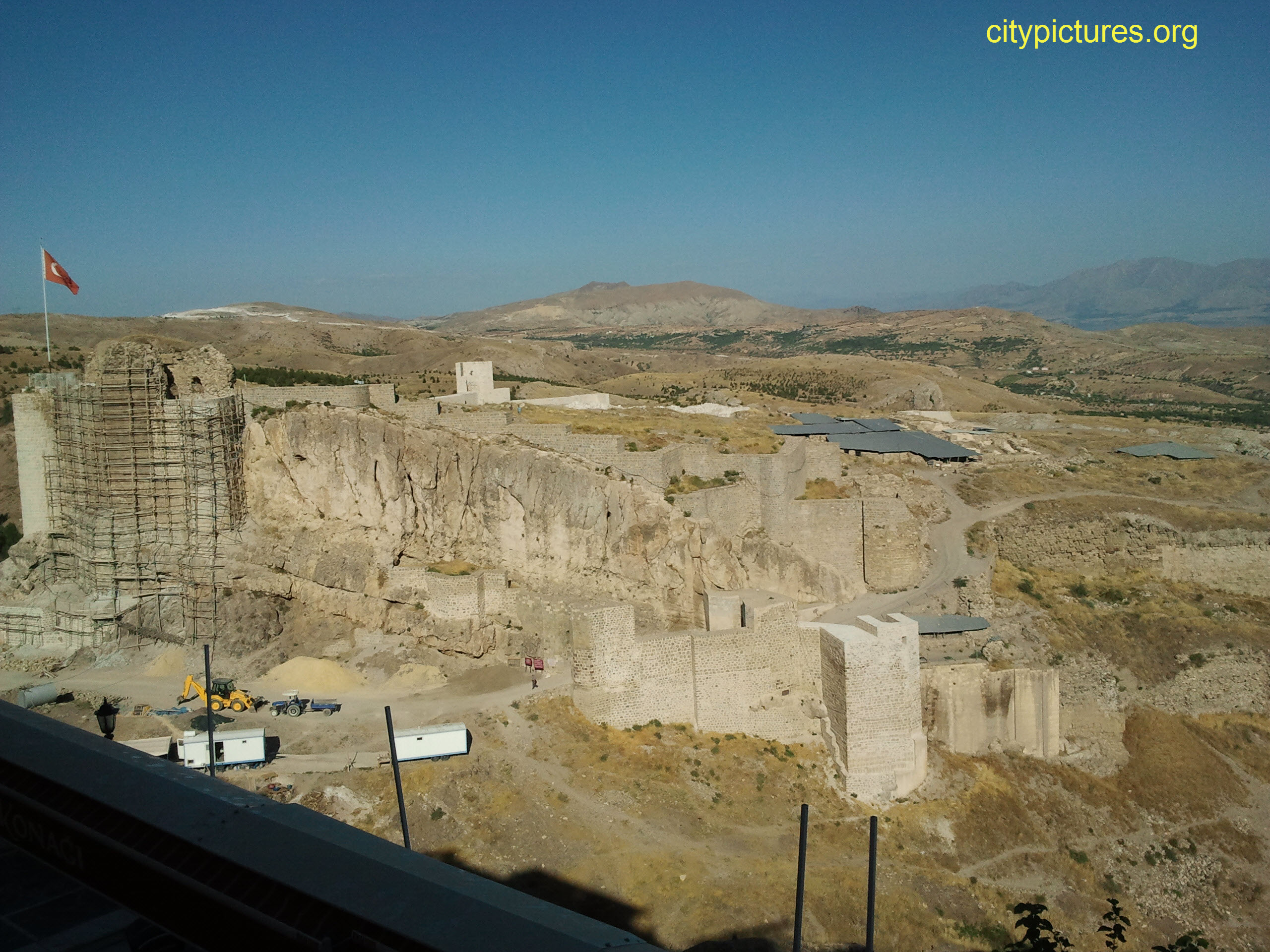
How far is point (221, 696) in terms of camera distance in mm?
21172

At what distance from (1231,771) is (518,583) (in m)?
21.6

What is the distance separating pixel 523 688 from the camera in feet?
71.9

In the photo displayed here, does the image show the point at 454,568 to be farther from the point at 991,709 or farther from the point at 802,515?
the point at 991,709

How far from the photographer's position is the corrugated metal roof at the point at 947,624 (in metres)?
24.5

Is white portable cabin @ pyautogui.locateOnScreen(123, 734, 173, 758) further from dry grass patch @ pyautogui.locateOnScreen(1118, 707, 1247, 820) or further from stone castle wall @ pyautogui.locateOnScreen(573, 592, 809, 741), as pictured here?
dry grass patch @ pyautogui.locateOnScreen(1118, 707, 1247, 820)

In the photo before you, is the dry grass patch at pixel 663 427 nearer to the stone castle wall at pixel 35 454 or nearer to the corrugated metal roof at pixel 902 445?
the corrugated metal roof at pixel 902 445

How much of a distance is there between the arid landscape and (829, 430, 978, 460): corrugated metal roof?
2.69 feet

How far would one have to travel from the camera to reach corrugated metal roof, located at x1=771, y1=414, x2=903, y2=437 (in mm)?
37625

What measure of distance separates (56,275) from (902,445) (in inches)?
1345

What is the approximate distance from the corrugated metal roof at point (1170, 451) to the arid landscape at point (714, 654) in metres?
5.30

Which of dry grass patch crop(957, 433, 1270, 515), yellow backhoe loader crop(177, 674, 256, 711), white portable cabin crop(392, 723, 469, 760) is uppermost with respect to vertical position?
dry grass patch crop(957, 433, 1270, 515)

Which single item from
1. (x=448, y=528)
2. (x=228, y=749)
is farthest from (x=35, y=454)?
(x=228, y=749)

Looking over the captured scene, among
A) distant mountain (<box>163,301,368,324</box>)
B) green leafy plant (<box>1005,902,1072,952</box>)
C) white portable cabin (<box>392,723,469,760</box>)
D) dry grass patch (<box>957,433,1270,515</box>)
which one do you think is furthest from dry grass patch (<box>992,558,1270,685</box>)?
distant mountain (<box>163,301,368,324</box>)

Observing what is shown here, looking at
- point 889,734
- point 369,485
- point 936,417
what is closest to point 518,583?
point 369,485
